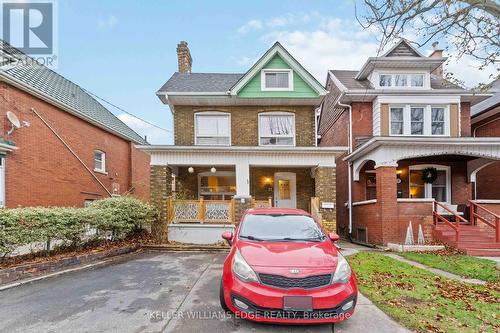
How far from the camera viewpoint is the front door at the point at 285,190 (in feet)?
45.7

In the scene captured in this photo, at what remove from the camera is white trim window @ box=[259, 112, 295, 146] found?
13.7 meters

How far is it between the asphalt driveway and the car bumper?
0.33m

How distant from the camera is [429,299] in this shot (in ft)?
16.6

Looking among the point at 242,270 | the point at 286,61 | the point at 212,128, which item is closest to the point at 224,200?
the point at 212,128

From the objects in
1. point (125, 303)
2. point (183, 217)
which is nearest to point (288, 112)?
point (183, 217)

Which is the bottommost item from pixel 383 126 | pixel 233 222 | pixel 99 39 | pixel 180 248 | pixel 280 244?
pixel 180 248

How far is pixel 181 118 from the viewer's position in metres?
13.7

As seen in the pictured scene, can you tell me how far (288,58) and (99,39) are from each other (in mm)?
11180

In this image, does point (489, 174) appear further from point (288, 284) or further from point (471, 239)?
point (288, 284)

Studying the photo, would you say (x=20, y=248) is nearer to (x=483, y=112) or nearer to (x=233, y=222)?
(x=233, y=222)

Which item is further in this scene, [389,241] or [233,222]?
[233,222]

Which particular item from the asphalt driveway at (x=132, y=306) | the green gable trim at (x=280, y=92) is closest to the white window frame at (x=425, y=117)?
the green gable trim at (x=280, y=92)

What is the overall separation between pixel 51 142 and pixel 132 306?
11213 millimetres

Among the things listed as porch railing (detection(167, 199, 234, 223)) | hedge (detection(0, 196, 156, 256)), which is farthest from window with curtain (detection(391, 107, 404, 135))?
hedge (detection(0, 196, 156, 256))
